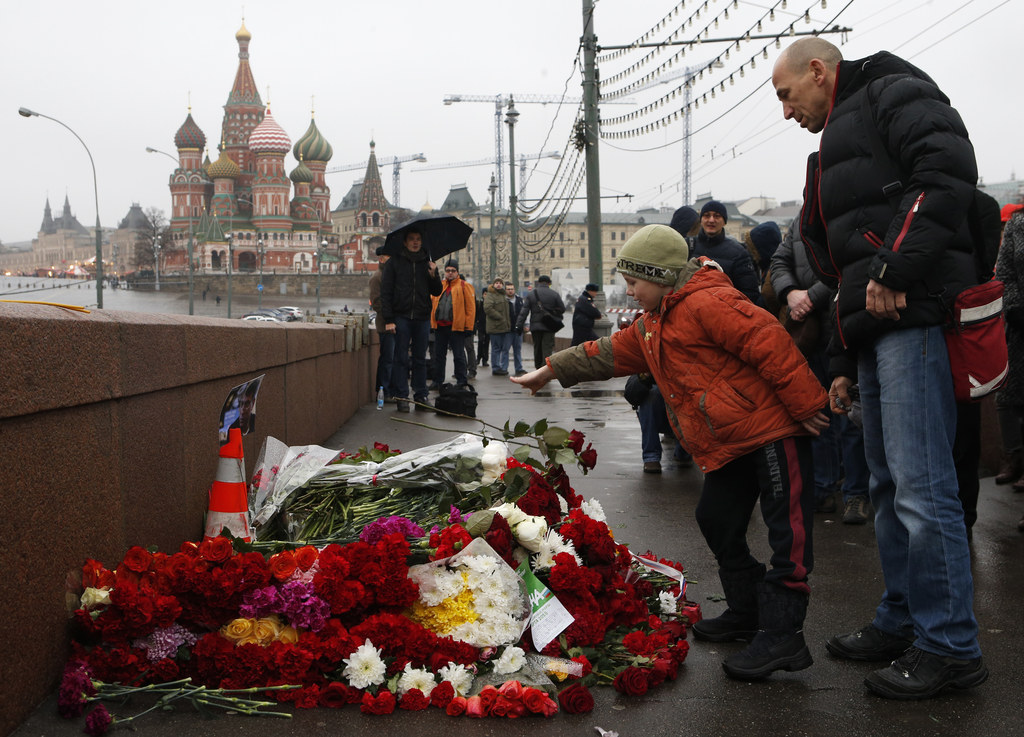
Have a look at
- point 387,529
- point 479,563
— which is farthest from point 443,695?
point 387,529

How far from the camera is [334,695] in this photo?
2932 millimetres

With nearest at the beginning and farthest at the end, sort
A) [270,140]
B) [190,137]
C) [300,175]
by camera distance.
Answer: [270,140], [300,175], [190,137]

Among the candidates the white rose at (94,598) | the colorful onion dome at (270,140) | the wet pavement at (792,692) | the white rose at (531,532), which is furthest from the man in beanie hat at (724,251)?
the colorful onion dome at (270,140)

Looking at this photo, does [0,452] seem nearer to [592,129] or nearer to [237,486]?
[237,486]

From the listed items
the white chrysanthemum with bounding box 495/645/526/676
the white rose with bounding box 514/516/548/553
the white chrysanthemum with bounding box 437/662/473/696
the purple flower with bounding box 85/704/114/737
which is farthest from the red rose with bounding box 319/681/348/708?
the white rose with bounding box 514/516/548/553

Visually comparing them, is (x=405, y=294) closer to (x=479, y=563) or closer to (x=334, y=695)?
(x=479, y=563)

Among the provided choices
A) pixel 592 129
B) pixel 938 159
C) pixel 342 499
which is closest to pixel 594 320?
pixel 592 129

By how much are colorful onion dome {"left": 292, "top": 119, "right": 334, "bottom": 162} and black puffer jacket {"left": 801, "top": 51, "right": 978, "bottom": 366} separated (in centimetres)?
13352

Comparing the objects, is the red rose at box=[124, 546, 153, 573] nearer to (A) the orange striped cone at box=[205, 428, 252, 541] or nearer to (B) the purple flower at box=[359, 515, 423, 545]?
(B) the purple flower at box=[359, 515, 423, 545]

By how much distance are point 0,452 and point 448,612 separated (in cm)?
145

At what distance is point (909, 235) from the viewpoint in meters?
3.01

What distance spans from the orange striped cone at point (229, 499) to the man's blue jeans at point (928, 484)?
2402 millimetres

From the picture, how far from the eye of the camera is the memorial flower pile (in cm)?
290

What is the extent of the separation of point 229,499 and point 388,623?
1.22 meters
